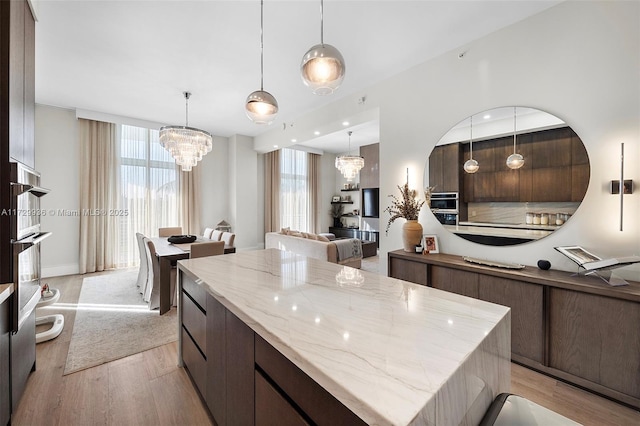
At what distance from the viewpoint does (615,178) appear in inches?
79.0

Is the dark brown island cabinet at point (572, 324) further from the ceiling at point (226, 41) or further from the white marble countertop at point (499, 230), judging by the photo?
the ceiling at point (226, 41)

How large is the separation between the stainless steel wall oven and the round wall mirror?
3440 millimetres

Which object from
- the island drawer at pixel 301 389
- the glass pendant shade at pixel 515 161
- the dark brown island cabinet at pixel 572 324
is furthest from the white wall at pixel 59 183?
the glass pendant shade at pixel 515 161

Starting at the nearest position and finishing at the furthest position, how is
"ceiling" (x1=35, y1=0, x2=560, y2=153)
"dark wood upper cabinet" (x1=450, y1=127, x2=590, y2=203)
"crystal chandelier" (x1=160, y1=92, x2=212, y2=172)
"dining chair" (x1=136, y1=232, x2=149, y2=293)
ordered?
"dark wood upper cabinet" (x1=450, y1=127, x2=590, y2=203)
"ceiling" (x1=35, y1=0, x2=560, y2=153)
"dining chair" (x1=136, y1=232, x2=149, y2=293)
"crystal chandelier" (x1=160, y1=92, x2=212, y2=172)

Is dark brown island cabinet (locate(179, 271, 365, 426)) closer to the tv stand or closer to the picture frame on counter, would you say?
the picture frame on counter

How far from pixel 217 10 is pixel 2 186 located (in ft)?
6.73

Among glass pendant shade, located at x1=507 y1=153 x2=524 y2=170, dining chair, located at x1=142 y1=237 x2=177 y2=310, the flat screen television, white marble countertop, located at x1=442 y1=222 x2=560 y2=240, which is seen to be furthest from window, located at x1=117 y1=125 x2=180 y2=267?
glass pendant shade, located at x1=507 y1=153 x2=524 y2=170

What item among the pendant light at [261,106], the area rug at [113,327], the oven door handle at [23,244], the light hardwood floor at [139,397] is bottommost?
the light hardwood floor at [139,397]

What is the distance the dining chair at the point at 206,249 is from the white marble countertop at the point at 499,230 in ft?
9.06

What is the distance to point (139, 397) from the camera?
185cm

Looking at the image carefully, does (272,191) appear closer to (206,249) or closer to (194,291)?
(206,249)

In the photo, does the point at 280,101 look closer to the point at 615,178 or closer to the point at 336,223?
the point at 615,178

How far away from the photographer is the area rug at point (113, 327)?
2354 millimetres

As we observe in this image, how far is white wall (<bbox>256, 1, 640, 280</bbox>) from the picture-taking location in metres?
1.96
